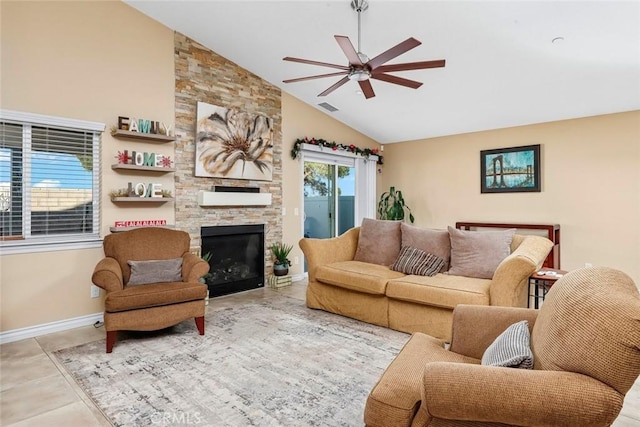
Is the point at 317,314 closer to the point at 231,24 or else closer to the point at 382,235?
the point at 382,235

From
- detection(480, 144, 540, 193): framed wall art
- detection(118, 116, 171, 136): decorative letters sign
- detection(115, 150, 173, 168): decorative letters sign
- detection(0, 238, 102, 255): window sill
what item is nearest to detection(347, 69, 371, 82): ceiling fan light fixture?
detection(118, 116, 171, 136): decorative letters sign

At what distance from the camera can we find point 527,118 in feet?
17.5

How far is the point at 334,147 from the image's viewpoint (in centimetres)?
612

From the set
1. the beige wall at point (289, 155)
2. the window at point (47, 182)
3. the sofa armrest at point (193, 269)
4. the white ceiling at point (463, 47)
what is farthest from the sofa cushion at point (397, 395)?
the beige wall at point (289, 155)

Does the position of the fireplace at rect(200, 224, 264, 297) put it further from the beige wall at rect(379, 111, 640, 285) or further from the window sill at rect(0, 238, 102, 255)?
the beige wall at rect(379, 111, 640, 285)

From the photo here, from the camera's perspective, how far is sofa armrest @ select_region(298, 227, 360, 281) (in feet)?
13.6

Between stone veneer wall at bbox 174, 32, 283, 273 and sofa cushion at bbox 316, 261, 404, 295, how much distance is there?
5.32 feet

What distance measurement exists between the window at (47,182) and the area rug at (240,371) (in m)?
1.24

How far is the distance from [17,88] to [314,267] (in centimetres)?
338

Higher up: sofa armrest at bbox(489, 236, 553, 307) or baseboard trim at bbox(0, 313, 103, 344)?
sofa armrest at bbox(489, 236, 553, 307)

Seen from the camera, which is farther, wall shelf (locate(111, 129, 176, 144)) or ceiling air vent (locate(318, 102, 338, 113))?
ceiling air vent (locate(318, 102, 338, 113))

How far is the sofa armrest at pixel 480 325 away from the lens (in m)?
Result: 1.87

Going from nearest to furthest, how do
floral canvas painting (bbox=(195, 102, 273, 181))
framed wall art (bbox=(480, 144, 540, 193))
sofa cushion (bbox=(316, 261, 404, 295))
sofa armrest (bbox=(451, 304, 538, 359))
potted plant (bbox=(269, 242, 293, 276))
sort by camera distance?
1. sofa armrest (bbox=(451, 304, 538, 359))
2. sofa cushion (bbox=(316, 261, 404, 295))
3. floral canvas painting (bbox=(195, 102, 273, 181))
4. potted plant (bbox=(269, 242, 293, 276))
5. framed wall art (bbox=(480, 144, 540, 193))

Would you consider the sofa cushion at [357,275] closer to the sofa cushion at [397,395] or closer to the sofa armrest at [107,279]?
the sofa cushion at [397,395]
